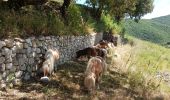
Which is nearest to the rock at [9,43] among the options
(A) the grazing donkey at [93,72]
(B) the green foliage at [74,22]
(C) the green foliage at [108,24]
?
(A) the grazing donkey at [93,72]

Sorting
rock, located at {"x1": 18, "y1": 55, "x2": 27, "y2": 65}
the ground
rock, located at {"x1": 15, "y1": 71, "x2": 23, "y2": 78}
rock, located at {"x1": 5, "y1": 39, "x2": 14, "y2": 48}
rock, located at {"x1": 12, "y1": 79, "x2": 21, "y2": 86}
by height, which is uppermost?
rock, located at {"x1": 5, "y1": 39, "x2": 14, "y2": 48}

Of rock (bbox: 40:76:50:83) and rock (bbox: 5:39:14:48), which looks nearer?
rock (bbox: 5:39:14:48)

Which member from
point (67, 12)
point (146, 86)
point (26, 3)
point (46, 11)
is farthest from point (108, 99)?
point (67, 12)

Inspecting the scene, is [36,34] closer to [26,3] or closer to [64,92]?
[26,3]

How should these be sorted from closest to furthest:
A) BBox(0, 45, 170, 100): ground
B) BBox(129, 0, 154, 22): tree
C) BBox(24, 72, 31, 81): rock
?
BBox(0, 45, 170, 100): ground, BBox(24, 72, 31, 81): rock, BBox(129, 0, 154, 22): tree

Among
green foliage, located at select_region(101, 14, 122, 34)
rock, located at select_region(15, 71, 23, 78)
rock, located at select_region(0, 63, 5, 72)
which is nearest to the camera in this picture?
rock, located at select_region(0, 63, 5, 72)

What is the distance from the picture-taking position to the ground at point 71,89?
44.4 feet

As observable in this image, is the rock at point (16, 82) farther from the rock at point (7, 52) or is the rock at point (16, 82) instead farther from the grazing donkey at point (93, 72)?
the grazing donkey at point (93, 72)

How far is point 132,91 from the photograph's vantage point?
53.7ft

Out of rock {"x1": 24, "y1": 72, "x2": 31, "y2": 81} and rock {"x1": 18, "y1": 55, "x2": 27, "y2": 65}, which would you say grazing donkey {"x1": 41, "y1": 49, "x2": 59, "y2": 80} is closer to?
rock {"x1": 24, "y1": 72, "x2": 31, "y2": 81}

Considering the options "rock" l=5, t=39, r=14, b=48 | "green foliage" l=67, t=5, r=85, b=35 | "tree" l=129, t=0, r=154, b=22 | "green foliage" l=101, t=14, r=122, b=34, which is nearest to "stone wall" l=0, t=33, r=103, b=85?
"rock" l=5, t=39, r=14, b=48

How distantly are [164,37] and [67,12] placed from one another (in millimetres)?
146453

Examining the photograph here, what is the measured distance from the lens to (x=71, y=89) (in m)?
15.0

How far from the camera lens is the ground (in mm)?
13531
